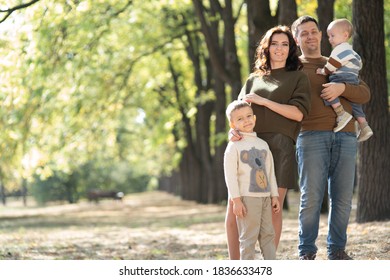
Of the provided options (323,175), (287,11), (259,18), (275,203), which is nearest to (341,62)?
(323,175)

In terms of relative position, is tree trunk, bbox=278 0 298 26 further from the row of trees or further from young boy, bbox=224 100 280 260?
young boy, bbox=224 100 280 260

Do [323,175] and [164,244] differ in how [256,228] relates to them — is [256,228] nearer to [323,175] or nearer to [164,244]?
[323,175]

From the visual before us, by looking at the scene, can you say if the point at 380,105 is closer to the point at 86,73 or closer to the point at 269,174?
the point at 269,174

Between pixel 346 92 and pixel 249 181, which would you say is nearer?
pixel 249 181

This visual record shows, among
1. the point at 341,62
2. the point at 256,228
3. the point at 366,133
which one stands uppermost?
the point at 341,62

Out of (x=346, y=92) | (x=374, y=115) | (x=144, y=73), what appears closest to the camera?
(x=346, y=92)

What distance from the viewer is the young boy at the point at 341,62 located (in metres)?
5.68

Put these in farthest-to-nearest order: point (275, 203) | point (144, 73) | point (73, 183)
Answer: point (73, 183) → point (144, 73) → point (275, 203)

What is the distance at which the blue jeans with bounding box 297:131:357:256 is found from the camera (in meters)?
5.85

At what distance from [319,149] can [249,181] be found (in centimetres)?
92

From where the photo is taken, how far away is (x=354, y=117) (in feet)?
19.9

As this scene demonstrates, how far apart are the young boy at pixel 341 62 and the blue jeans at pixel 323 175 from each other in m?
0.17

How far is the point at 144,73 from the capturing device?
2805cm

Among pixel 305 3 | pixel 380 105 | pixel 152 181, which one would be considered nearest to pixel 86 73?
pixel 305 3
